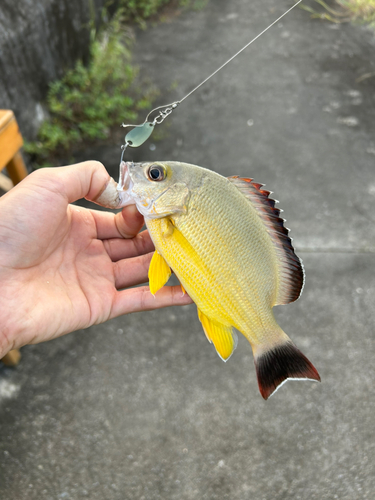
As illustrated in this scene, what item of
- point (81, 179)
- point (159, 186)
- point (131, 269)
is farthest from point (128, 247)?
point (159, 186)

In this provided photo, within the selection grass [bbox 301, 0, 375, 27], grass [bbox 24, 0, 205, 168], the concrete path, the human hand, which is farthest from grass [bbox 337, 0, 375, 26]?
the human hand

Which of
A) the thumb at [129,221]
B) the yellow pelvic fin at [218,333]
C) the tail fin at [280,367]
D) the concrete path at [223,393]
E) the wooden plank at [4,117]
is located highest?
the wooden plank at [4,117]

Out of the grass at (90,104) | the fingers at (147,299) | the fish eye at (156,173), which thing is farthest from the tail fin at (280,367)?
the grass at (90,104)

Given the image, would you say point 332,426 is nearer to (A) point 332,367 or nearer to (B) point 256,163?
(A) point 332,367

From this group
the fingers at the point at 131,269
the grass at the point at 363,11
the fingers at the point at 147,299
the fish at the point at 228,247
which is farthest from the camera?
the grass at the point at 363,11

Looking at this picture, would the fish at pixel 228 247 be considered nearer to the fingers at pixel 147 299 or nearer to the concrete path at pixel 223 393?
the fingers at pixel 147 299

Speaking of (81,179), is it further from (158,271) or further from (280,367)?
(280,367)

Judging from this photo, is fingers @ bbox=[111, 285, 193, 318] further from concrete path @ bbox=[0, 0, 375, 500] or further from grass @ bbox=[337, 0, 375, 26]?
grass @ bbox=[337, 0, 375, 26]
